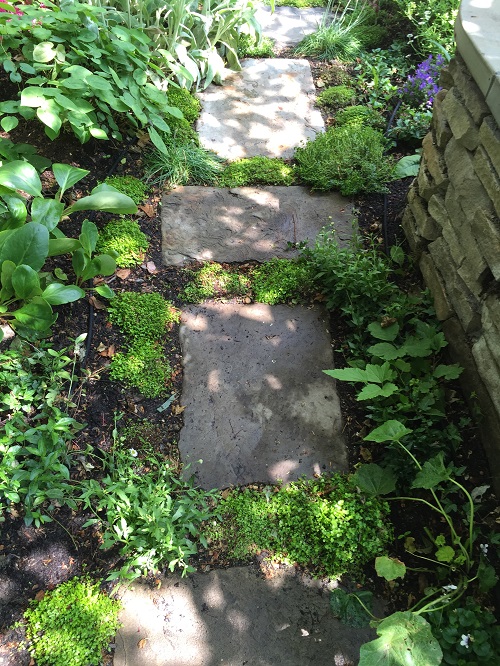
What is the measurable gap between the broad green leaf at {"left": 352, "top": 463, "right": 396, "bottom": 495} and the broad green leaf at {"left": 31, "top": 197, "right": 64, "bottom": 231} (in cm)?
185

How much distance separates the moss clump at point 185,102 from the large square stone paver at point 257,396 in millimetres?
1783

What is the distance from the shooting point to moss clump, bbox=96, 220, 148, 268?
10.3ft

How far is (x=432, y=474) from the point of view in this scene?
2184 millimetres

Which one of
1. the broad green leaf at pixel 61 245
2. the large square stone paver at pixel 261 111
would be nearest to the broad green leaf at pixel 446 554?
the broad green leaf at pixel 61 245

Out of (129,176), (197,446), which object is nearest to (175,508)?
(197,446)

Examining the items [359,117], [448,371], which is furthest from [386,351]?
[359,117]

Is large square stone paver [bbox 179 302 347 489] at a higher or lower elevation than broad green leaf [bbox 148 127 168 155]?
lower

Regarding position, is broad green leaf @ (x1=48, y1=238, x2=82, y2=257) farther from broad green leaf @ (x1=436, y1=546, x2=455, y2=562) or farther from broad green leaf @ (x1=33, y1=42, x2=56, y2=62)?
broad green leaf @ (x1=436, y1=546, x2=455, y2=562)

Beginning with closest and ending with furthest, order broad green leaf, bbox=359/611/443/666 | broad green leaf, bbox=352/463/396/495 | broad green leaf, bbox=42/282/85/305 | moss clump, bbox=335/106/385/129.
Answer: broad green leaf, bbox=359/611/443/666 → broad green leaf, bbox=352/463/396/495 → broad green leaf, bbox=42/282/85/305 → moss clump, bbox=335/106/385/129

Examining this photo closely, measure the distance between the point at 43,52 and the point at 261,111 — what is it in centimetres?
179

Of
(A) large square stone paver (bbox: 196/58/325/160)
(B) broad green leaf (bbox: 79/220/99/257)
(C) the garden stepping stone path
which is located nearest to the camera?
(C) the garden stepping stone path

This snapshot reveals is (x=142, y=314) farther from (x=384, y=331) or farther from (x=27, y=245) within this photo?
(x=384, y=331)

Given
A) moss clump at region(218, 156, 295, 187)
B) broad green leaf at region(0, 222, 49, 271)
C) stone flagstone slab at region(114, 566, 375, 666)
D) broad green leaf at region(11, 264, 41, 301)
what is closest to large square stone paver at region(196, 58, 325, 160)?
moss clump at region(218, 156, 295, 187)

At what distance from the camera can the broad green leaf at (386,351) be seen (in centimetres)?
259
